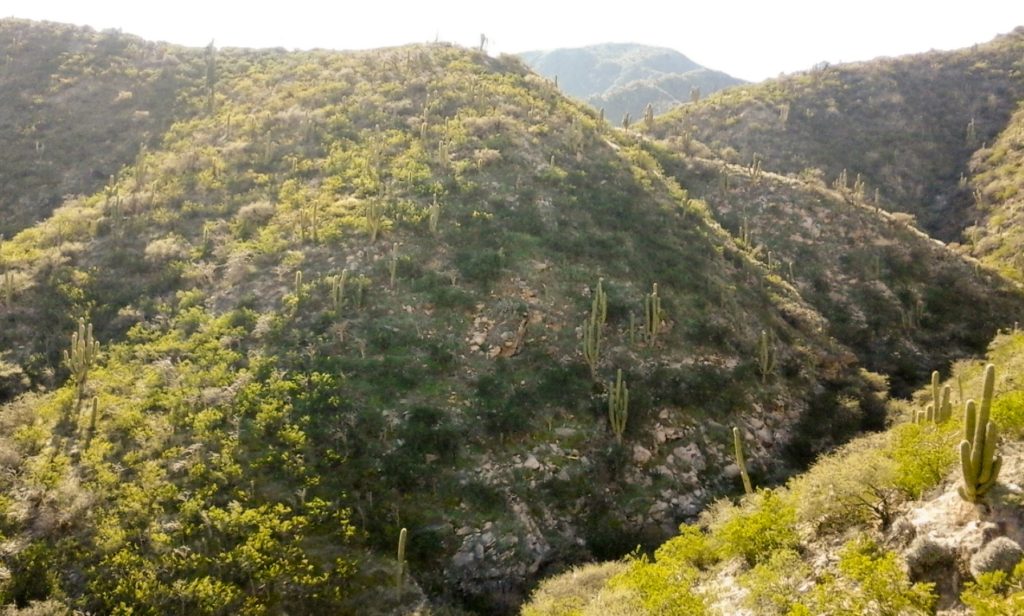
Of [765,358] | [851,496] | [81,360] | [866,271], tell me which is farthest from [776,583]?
[866,271]

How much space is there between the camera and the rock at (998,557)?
6.01 meters

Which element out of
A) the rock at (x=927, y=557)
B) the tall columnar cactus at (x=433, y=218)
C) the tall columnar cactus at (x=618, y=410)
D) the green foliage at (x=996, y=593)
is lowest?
the tall columnar cactus at (x=618, y=410)

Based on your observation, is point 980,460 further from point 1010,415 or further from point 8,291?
point 8,291

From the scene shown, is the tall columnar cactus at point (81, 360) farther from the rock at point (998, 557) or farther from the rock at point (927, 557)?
the rock at point (998, 557)

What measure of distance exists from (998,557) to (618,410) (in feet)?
29.9

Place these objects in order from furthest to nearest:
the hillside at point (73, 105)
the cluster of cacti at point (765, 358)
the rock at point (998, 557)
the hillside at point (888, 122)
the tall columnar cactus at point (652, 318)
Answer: the hillside at point (888, 122) < the hillside at point (73, 105) < the cluster of cacti at point (765, 358) < the tall columnar cactus at point (652, 318) < the rock at point (998, 557)

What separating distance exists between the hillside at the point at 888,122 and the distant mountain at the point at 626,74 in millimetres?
41364

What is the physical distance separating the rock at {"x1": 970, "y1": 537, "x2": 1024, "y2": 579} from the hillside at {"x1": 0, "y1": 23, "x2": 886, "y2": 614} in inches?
294

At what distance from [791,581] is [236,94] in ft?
112

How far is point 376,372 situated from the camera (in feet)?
50.1

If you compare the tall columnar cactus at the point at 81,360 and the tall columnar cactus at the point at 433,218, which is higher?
the tall columnar cactus at the point at 433,218

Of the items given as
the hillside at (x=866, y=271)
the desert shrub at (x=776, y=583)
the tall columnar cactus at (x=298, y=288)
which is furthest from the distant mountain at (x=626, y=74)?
the desert shrub at (x=776, y=583)

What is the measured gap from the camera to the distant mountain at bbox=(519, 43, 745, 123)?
9006 cm

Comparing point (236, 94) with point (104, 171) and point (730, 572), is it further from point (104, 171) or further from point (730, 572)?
point (730, 572)
